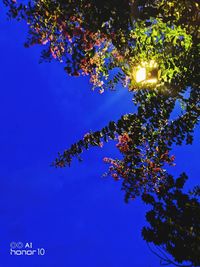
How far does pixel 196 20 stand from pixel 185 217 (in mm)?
5922

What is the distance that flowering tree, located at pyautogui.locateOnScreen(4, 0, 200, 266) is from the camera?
30.2ft

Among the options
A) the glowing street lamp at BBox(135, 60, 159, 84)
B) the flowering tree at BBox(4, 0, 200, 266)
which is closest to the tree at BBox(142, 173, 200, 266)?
the flowering tree at BBox(4, 0, 200, 266)

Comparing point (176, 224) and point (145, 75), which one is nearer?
point (145, 75)

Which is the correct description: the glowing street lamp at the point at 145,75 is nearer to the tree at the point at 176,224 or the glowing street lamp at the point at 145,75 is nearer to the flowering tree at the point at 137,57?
the flowering tree at the point at 137,57

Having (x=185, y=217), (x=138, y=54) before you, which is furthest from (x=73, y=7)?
(x=185, y=217)

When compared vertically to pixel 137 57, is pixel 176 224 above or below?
below

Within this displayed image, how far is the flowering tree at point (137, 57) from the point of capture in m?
9.21

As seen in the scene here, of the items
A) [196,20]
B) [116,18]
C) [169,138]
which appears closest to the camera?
[196,20]

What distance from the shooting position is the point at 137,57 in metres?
Result: 9.91

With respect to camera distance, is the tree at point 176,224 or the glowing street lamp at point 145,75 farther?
the tree at point 176,224

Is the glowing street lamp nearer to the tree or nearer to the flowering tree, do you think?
the flowering tree

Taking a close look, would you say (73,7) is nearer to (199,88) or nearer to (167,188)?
(199,88)

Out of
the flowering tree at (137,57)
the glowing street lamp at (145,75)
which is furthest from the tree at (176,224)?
the glowing street lamp at (145,75)

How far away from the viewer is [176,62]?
9383 mm
